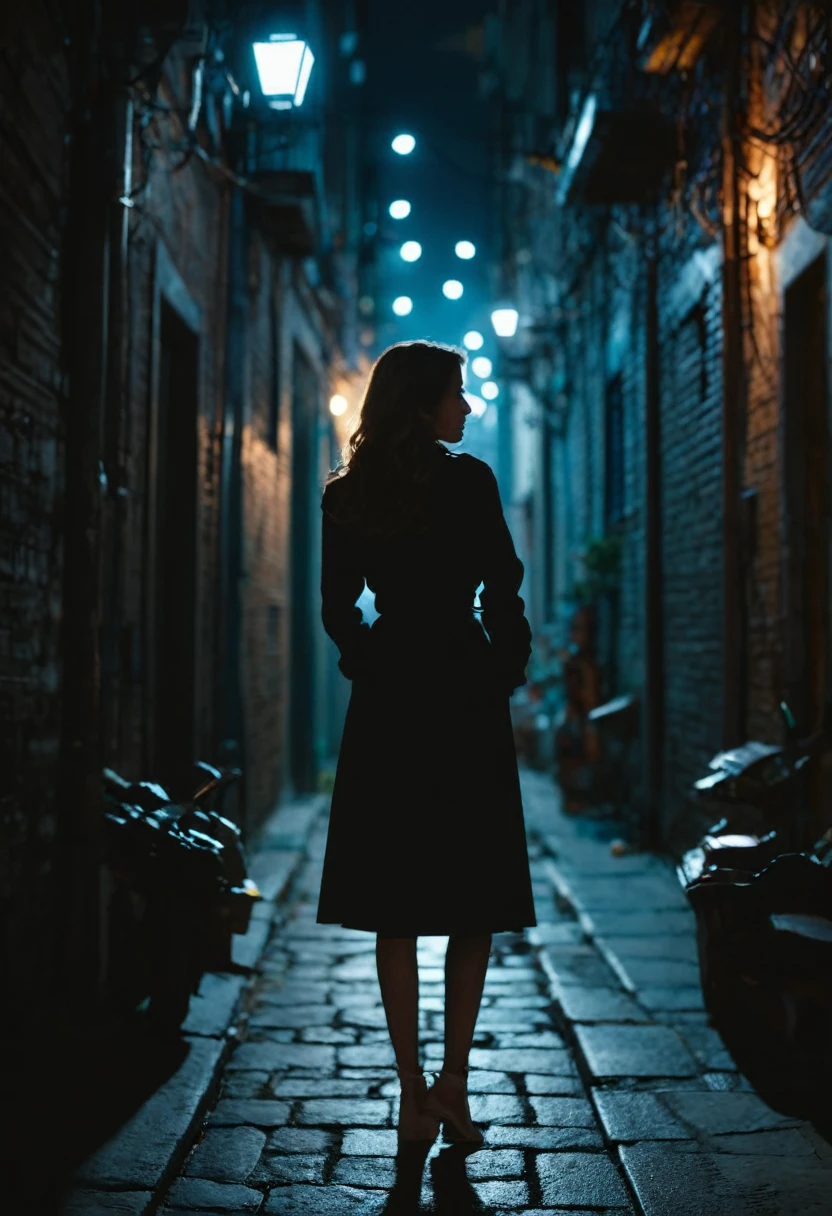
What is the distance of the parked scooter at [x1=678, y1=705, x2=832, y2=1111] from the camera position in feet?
11.8

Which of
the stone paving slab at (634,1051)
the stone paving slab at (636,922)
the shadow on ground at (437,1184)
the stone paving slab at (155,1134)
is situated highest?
the stone paving slab at (155,1134)

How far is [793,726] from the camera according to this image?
4773 mm

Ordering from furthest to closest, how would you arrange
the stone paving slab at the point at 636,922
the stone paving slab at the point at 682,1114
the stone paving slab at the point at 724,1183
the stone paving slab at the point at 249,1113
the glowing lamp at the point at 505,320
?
the glowing lamp at the point at 505,320
the stone paving slab at the point at 636,922
the stone paving slab at the point at 249,1113
the stone paving slab at the point at 682,1114
the stone paving slab at the point at 724,1183

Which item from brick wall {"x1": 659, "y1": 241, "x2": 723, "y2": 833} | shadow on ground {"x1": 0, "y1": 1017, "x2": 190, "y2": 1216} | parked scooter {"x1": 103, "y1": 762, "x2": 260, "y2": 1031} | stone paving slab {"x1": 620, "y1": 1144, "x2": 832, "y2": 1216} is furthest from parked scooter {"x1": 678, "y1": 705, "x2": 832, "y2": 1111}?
brick wall {"x1": 659, "y1": 241, "x2": 723, "y2": 833}

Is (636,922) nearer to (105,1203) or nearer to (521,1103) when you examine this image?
(521,1103)

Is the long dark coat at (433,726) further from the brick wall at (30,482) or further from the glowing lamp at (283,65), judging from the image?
the glowing lamp at (283,65)

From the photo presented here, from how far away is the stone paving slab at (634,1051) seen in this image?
400 cm

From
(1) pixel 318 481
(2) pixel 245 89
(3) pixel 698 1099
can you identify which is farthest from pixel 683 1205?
(1) pixel 318 481

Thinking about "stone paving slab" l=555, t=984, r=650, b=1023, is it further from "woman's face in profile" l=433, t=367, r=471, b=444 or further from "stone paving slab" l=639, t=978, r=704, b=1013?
"woman's face in profile" l=433, t=367, r=471, b=444

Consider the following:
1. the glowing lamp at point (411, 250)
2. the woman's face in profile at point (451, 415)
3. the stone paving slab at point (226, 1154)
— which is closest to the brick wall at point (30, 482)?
the stone paving slab at point (226, 1154)

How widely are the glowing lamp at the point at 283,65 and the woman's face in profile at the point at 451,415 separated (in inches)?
149

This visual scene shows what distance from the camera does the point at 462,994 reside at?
3209 millimetres

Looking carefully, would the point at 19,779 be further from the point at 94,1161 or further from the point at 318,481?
the point at 318,481

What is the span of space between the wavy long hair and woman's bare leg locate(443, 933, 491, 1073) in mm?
1144
